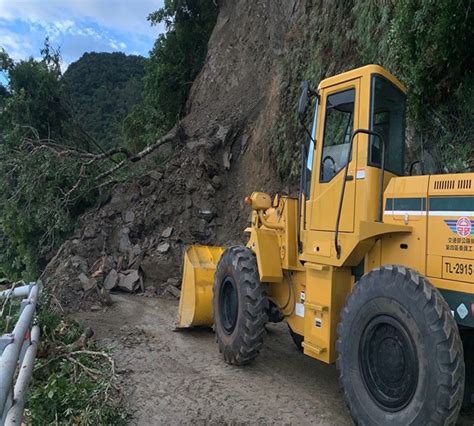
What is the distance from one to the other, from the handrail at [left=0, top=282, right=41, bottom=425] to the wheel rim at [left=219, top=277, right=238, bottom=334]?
8.97 feet

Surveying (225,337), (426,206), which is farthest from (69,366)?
(426,206)

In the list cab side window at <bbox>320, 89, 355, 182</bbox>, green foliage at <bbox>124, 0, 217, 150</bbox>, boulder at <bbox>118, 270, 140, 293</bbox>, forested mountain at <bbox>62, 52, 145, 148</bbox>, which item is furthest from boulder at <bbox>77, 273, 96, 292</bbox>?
forested mountain at <bbox>62, 52, 145, 148</bbox>

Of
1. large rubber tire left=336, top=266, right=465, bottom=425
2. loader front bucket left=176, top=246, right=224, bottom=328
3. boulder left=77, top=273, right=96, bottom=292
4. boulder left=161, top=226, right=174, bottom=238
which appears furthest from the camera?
boulder left=161, top=226, right=174, bottom=238

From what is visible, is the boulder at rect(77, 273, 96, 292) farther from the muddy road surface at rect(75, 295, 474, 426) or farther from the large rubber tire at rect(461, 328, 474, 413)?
the large rubber tire at rect(461, 328, 474, 413)

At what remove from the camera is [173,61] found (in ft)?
69.9

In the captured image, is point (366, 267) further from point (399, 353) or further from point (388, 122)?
point (388, 122)

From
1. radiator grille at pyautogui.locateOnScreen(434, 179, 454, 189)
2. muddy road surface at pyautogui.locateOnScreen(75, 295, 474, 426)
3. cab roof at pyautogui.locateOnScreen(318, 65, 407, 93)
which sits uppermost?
cab roof at pyautogui.locateOnScreen(318, 65, 407, 93)

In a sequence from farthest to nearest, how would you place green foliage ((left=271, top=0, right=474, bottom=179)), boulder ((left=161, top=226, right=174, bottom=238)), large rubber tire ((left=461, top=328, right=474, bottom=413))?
boulder ((left=161, top=226, right=174, bottom=238)) < green foliage ((left=271, top=0, right=474, bottom=179)) < large rubber tire ((left=461, top=328, right=474, bottom=413))

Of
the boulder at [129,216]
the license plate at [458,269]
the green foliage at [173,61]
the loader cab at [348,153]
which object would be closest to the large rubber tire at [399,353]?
the license plate at [458,269]

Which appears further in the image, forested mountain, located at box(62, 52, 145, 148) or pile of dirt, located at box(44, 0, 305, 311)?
forested mountain, located at box(62, 52, 145, 148)

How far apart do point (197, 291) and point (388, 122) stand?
344 cm

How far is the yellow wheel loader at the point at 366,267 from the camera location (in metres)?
3.67

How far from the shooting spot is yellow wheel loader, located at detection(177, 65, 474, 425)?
12.0 feet

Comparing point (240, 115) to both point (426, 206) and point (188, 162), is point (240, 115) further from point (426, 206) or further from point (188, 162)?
point (426, 206)
